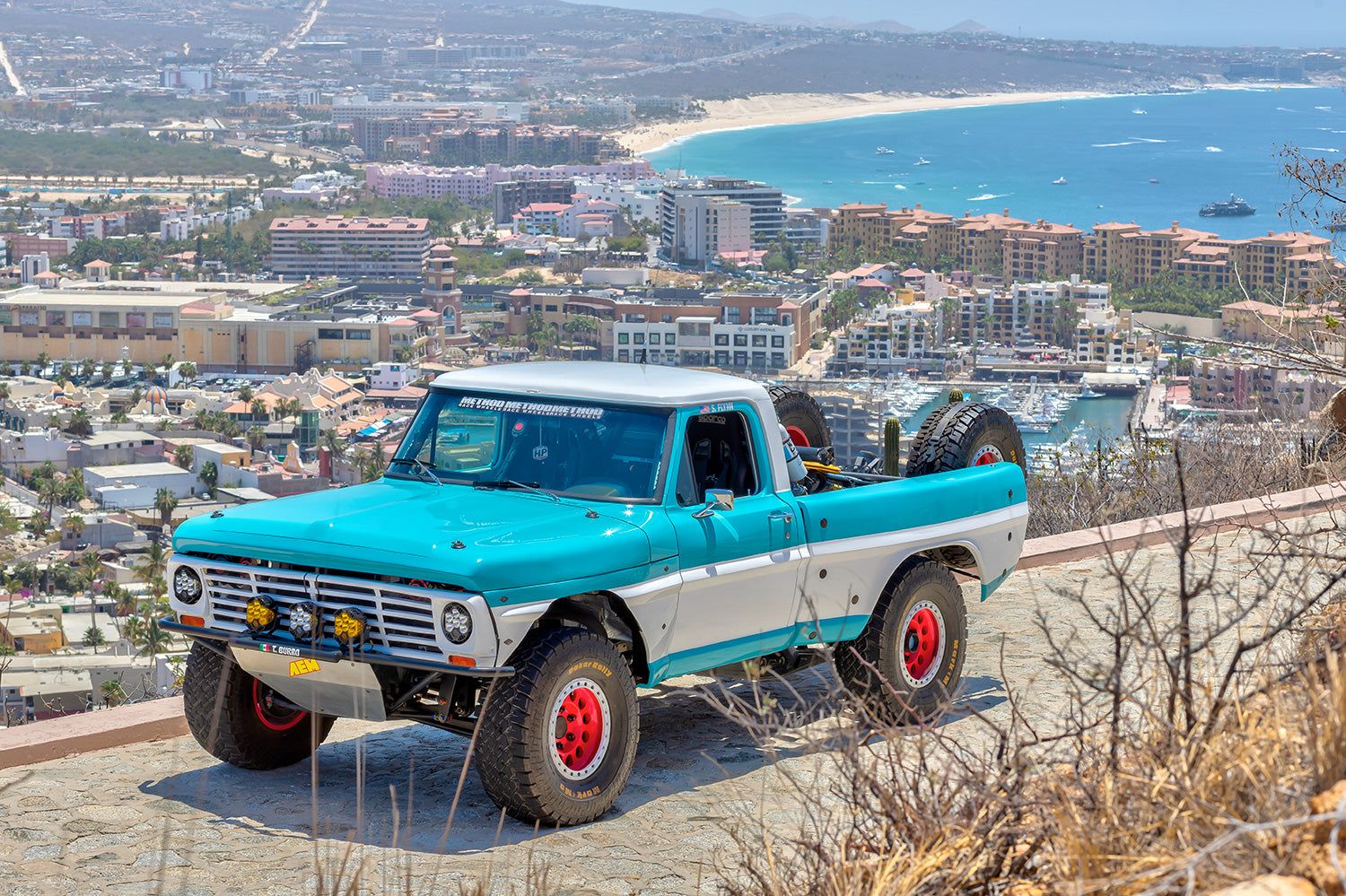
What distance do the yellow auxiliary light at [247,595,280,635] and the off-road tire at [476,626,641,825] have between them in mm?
Answer: 672

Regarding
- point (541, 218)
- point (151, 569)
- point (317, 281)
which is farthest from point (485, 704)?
point (541, 218)

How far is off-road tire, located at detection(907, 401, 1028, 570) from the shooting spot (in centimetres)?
620

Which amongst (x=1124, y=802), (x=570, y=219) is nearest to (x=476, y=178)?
(x=570, y=219)

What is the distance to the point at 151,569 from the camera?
42094mm

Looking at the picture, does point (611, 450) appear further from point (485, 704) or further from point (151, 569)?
point (151, 569)

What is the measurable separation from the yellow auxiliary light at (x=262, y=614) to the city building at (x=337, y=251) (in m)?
111

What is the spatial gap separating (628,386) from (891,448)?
2540 millimetres

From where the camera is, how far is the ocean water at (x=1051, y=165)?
127812 mm

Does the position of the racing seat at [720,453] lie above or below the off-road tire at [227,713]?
above

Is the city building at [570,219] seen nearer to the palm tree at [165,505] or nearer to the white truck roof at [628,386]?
the palm tree at [165,505]

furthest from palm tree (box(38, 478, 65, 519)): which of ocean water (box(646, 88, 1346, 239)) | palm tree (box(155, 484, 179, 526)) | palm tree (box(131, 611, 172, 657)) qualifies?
ocean water (box(646, 88, 1346, 239))

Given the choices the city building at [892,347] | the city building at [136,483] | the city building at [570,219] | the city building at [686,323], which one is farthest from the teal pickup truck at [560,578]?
the city building at [570,219]

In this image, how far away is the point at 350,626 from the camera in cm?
411

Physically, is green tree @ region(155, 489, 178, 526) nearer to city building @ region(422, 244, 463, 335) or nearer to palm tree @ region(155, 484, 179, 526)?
palm tree @ region(155, 484, 179, 526)
